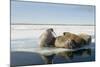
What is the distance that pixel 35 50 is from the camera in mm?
2350

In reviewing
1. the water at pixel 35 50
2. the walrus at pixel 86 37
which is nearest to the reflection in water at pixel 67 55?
the water at pixel 35 50

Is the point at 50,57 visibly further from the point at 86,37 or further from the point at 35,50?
the point at 86,37

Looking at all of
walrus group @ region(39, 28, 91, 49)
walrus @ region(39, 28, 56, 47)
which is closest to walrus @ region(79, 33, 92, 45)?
walrus group @ region(39, 28, 91, 49)

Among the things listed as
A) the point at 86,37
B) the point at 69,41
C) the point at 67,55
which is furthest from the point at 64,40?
the point at 86,37

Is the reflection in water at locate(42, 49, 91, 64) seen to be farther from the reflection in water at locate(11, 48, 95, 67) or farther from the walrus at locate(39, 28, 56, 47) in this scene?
the walrus at locate(39, 28, 56, 47)

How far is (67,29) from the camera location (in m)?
2.51

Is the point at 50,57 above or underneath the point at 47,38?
underneath

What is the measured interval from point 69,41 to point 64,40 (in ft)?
0.23

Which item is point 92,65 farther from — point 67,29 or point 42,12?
point 42,12

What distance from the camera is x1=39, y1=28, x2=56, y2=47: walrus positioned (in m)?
2.38

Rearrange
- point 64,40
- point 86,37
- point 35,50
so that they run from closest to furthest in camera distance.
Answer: point 35,50, point 64,40, point 86,37

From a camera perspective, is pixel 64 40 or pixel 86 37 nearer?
pixel 64 40
